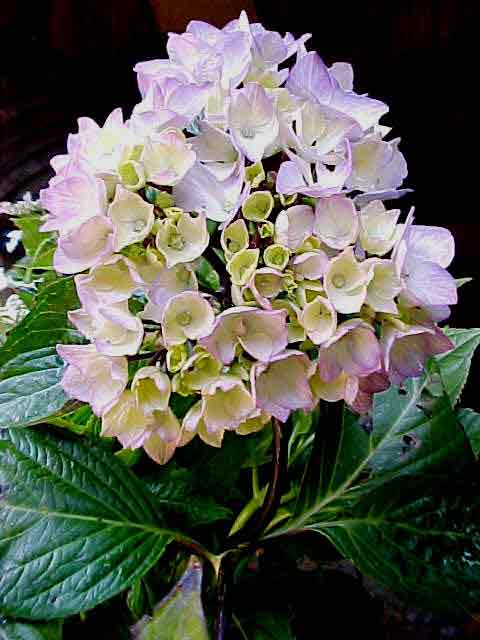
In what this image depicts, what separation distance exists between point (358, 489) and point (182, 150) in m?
0.22

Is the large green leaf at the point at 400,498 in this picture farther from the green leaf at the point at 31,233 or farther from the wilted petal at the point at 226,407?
the green leaf at the point at 31,233

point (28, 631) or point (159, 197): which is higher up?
point (159, 197)

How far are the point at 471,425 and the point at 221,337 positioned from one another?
9.0 inches

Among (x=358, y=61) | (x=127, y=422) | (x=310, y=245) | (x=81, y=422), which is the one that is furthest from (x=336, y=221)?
(x=358, y=61)

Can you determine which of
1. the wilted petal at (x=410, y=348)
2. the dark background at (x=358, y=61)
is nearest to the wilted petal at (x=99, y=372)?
the wilted petal at (x=410, y=348)

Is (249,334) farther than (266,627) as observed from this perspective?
No

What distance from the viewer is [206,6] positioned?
1021 mm

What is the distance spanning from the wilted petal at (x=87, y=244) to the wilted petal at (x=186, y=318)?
0.03m

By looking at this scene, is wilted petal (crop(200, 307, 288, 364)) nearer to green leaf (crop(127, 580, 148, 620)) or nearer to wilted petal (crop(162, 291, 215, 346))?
wilted petal (crop(162, 291, 215, 346))

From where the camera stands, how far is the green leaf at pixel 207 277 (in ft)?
1.08

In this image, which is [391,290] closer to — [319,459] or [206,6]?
[319,459]

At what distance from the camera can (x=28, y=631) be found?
369mm

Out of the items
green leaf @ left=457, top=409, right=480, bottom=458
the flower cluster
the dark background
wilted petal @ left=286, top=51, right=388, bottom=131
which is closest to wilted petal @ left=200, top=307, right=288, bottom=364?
the flower cluster

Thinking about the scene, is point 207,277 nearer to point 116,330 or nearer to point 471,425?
point 116,330
